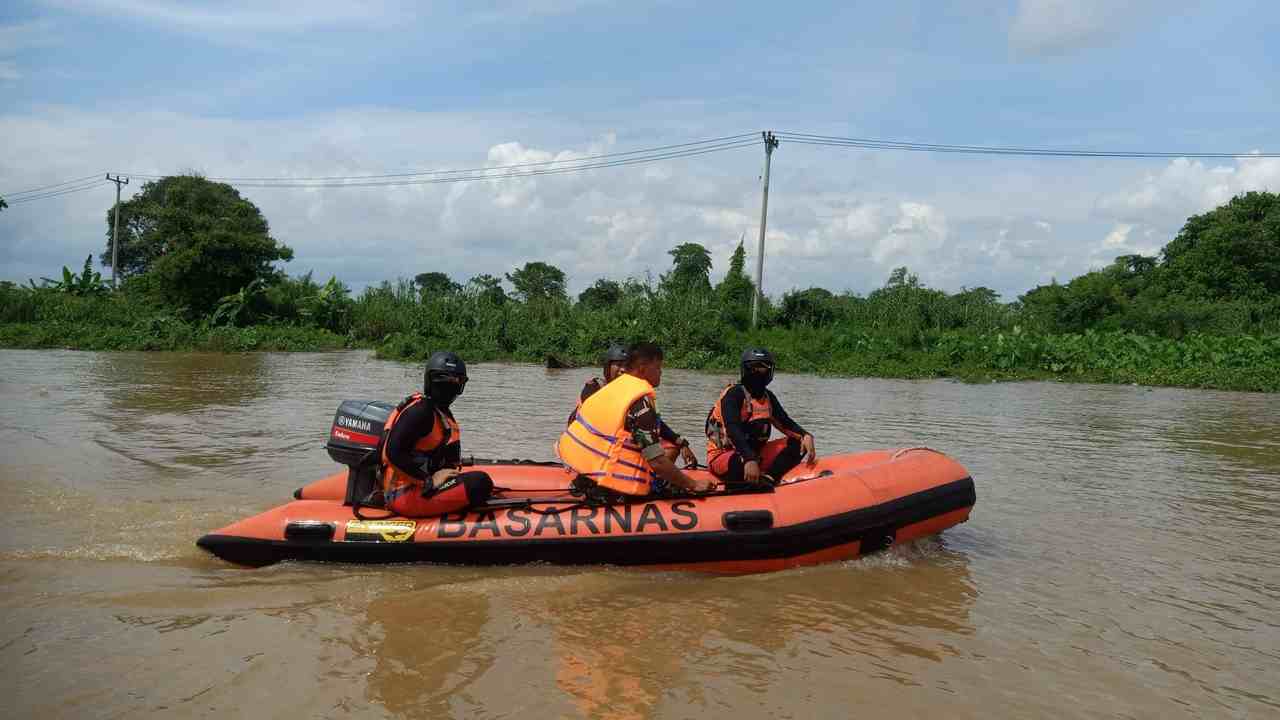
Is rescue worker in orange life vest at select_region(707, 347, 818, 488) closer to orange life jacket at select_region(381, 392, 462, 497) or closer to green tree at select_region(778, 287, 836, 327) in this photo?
orange life jacket at select_region(381, 392, 462, 497)

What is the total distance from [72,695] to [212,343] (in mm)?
22738

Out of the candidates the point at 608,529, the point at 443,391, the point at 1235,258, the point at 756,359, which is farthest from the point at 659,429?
the point at 1235,258

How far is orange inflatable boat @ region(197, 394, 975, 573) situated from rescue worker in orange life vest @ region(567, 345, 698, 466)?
56cm

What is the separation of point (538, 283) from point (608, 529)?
100 feet

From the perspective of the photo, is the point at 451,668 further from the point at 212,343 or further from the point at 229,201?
the point at 229,201

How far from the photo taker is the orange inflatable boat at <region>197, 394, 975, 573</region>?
16.3ft

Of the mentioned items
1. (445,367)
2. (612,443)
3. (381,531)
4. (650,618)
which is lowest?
(650,618)

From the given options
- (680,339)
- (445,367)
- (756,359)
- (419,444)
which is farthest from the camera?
(680,339)

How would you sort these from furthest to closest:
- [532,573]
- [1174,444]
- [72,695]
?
[1174,444], [532,573], [72,695]

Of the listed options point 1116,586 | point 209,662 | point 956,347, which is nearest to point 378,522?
Answer: point 209,662

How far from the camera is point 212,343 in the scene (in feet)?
79.7

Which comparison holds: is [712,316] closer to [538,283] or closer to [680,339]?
[680,339]

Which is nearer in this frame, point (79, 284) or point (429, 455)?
point (429, 455)

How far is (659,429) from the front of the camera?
5.45 meters
